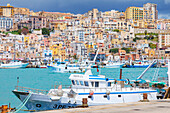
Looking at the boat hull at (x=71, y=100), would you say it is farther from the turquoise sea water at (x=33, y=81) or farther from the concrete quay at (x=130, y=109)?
the turquoise sea water at (x=33, y=81)

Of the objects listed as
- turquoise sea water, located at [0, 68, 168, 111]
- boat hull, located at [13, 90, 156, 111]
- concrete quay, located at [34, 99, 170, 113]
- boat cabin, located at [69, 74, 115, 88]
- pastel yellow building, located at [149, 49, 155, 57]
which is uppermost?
pastel yellow building, located at [149, 49, 155, 57]

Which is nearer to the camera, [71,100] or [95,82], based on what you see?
[71,100]

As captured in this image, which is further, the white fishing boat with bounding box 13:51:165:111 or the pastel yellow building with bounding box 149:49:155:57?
the pastel yellow building with bounding box 149:49:155:57

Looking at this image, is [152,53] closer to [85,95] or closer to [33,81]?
[33,81]

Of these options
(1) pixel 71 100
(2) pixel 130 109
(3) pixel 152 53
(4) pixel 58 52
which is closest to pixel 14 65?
A: (4) pixel 58 52

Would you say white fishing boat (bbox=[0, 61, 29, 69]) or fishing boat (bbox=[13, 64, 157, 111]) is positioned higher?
white fishing boat (bbox=[0, 61, 29, 69])

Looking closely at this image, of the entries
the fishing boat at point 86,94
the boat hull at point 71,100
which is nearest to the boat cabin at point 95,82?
the fishing boat at point 86,94

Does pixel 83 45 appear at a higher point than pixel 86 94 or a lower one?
higher

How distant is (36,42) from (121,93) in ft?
499

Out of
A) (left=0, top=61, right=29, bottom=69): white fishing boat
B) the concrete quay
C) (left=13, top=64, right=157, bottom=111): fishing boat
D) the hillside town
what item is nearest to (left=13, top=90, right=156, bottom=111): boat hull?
(left=13, top=64, right=157, bottom=111): fishing boat

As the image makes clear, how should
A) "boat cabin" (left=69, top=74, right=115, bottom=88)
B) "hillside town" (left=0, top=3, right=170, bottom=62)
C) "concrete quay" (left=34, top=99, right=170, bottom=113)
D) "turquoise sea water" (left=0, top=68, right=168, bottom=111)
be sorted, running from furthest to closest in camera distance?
"hillside town" (left=0, top=3, right=170, bottom=62) < "turquoise sea water" (left=0, top=68, right=168, bottom=111) < "boat cabin" (left=69, top=74, right=115, bottom=88) < "concrete quay" (left=34, top=99, right=170, bottom=113)

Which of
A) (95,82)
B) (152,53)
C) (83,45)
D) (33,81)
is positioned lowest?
(33,81)

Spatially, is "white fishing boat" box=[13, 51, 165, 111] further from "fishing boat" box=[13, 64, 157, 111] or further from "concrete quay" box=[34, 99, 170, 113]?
"concrete quay" box=[34, 99, 170, 113]

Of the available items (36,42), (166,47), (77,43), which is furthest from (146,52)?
(36,42)
